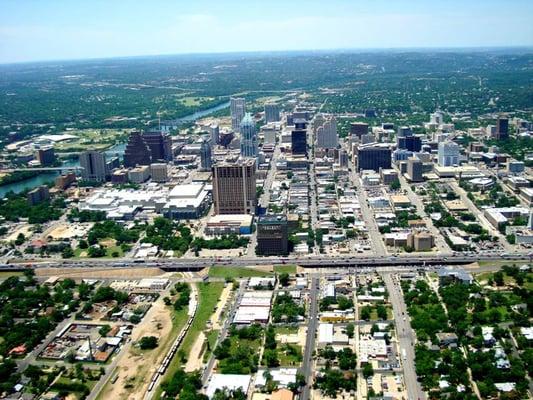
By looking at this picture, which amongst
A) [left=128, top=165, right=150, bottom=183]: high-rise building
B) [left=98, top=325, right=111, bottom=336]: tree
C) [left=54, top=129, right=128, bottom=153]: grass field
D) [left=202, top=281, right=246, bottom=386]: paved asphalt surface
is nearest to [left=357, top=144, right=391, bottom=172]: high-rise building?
[left=128, top=165, right=150, bottom=183]: high-rise building

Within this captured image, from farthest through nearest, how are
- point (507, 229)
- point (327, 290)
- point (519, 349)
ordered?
1. point (507, 229)
2. point (327, 290)
3. point (519, 349)

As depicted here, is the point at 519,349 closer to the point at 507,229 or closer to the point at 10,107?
the point at 507,229

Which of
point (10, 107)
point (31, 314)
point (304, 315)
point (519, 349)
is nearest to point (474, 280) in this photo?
point (519, 349)

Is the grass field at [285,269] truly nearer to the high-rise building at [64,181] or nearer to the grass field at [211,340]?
the grass field at [211,340]

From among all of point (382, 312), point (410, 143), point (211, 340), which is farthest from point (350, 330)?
point (410, 143)

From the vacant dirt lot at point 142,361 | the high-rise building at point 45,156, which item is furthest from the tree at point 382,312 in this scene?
the high-rise building at point 45,156

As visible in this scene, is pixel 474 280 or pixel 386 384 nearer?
pixel 386 384
